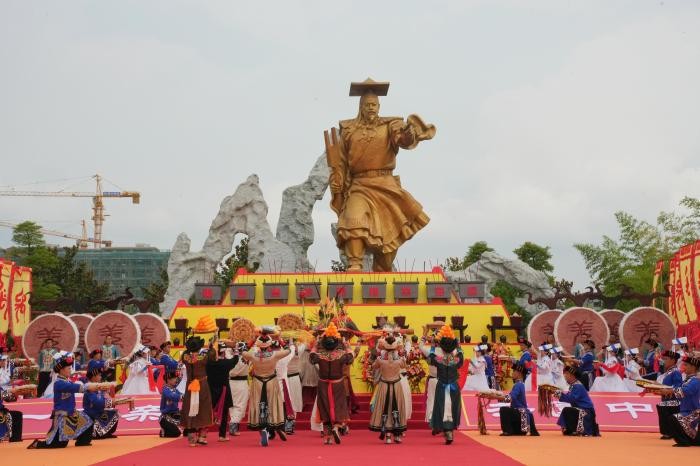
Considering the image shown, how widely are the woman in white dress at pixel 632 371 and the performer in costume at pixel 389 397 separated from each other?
563 centimetres

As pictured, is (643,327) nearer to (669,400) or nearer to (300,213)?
(669,400)

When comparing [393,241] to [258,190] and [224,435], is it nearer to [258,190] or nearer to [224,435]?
[224,435]

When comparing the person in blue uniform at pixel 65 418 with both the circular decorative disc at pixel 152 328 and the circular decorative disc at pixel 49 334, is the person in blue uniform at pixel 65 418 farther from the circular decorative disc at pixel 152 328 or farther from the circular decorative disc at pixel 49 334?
the circular decorative disc at pixel 152 328

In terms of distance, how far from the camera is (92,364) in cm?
1238

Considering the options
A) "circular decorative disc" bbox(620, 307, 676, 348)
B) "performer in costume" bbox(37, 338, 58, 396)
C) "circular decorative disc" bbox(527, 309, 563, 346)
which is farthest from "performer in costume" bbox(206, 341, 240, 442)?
"circular decorative disc" bbox(620, 307, 676, 348)

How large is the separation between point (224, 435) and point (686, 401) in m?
5.61

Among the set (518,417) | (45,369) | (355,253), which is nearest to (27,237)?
(355,253)

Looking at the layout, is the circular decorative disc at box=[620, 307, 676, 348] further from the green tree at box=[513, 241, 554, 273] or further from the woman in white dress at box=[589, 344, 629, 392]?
the green tree at box=[513, 241, 554, 273]

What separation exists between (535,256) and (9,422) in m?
36.0

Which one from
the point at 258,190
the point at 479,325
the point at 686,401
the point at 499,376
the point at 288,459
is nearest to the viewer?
the point at 288,459

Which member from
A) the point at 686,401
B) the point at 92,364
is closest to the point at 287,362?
the point at 92,364

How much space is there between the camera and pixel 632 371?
49.6ft

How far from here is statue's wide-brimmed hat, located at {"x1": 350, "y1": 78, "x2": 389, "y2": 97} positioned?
2130cm

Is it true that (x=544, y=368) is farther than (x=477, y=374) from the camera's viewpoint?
No
